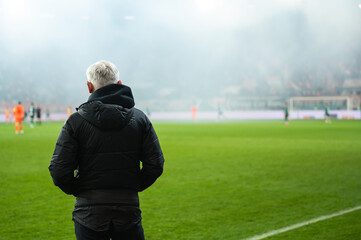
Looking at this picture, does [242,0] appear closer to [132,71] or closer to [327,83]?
[327,83]

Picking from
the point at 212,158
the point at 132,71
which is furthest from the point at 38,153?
the point at 132,71

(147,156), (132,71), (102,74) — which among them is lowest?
(147,156)

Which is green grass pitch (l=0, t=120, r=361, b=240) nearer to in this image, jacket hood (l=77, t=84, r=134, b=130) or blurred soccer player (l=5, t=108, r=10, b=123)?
jacket hood (l=77, t=84, r=134, b=130)

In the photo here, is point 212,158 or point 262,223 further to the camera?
point 212,158

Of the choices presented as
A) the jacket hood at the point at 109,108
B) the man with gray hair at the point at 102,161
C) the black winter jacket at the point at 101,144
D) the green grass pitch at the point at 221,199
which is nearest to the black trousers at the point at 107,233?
the man with gray hair at the point at 102,161

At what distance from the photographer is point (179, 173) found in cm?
902

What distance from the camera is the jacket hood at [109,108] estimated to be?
2281mm

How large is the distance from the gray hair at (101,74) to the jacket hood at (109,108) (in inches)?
3.0

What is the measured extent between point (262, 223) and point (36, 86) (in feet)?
179

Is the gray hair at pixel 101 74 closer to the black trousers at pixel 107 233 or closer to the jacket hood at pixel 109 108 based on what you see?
the jacket hood at pixel 109 108

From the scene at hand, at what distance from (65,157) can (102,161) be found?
19cm

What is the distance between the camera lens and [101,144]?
2.33m

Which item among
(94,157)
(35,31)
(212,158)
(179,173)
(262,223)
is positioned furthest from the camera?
(35,31)

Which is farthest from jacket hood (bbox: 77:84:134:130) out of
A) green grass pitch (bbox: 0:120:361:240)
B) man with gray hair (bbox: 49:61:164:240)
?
green grass pitch (bbox: 0:120:361:240)
